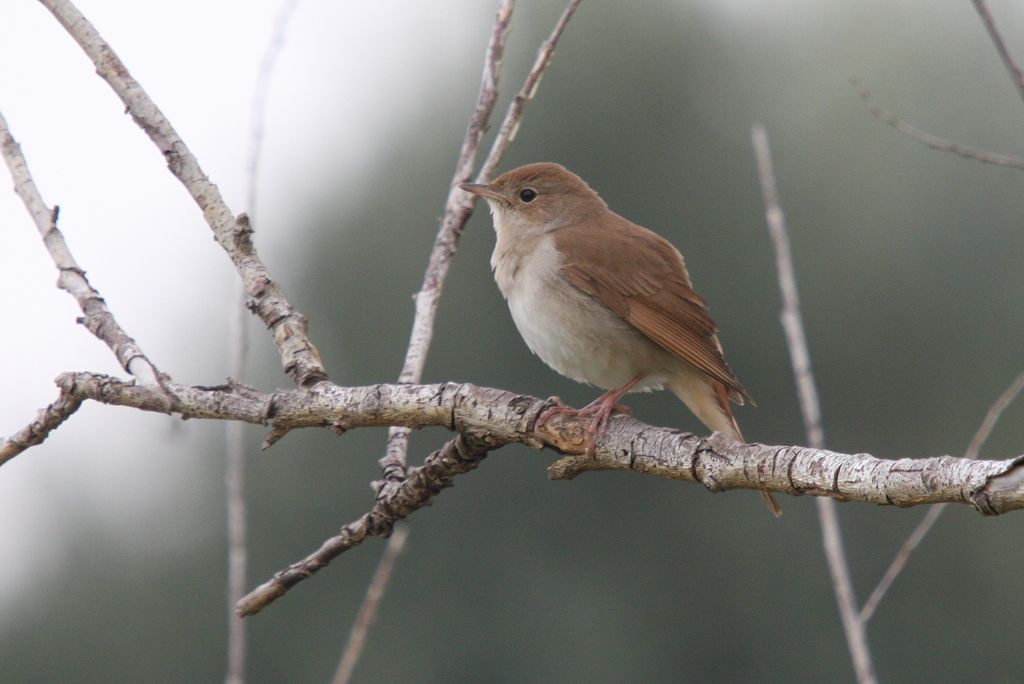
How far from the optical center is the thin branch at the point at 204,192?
160 inches

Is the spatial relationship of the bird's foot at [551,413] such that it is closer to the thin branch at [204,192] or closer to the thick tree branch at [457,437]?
the thick tree branch at [457,437]

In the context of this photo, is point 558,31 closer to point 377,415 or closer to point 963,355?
point 377,415

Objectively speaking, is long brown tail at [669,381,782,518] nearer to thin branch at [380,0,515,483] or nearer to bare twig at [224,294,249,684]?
thin branch at [380,0,515,483]

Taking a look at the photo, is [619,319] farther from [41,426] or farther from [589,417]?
[41,426]

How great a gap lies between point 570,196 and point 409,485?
10.8 ft

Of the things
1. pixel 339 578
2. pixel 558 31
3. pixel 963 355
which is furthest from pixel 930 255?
pixel 558 31

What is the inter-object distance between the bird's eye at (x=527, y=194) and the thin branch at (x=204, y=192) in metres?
2.91

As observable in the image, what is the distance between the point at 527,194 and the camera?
273 inches

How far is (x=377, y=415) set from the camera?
3.77m

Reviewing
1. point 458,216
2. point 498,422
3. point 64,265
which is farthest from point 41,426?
point 458,216

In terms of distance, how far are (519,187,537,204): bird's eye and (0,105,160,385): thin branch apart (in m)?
3.42

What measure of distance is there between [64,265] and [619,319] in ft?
9.04

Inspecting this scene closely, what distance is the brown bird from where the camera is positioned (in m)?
5.74

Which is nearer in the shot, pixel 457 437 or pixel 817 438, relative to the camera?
pixel 457 437
